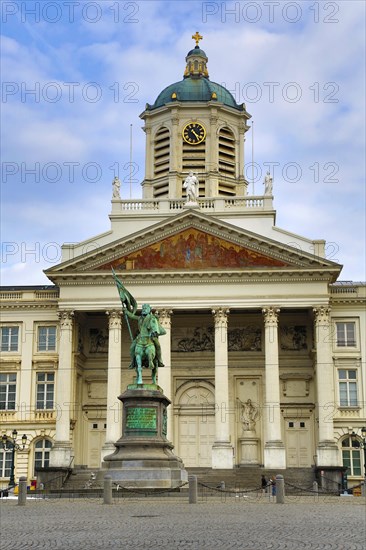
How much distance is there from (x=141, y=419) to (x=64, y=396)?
22856mm

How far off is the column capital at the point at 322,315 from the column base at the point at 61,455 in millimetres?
16267

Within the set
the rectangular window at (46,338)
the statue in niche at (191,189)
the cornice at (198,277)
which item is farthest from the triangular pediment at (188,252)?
the rectangular window at (46,338)

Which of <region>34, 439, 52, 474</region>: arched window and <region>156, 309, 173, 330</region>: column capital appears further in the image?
<region>34, 439, 52, 474</region>: arched window

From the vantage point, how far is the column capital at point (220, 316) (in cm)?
5419

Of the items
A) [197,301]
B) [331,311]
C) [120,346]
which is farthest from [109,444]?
[331,311]

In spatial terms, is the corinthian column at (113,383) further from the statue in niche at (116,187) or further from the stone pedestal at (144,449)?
the stone pedestal at (144,449)

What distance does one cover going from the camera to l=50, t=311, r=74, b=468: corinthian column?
173 feet

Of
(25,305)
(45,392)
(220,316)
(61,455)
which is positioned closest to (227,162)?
(220,316)

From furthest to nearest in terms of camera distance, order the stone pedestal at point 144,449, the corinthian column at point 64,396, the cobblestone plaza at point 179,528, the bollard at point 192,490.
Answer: the corinthian column at point 64,396 < the stone pedestal at point 144,449 < the bollard at point 192,490 < the cobblestone plaza at point 179,528

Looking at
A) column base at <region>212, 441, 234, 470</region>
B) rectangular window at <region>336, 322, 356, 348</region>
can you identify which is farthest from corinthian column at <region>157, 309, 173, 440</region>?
rectangular window at <region>336, 322, 356, 348</region>

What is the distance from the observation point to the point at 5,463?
56688 millimetres

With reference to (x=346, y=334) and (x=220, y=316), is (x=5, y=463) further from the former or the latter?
(x=346, y=334)

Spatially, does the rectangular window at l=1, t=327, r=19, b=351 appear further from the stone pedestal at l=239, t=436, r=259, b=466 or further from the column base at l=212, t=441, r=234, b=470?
the stone pedestal at l=239, t=436, r=259, b=466

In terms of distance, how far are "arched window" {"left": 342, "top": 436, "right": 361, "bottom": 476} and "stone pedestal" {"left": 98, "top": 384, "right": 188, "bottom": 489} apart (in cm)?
2477
